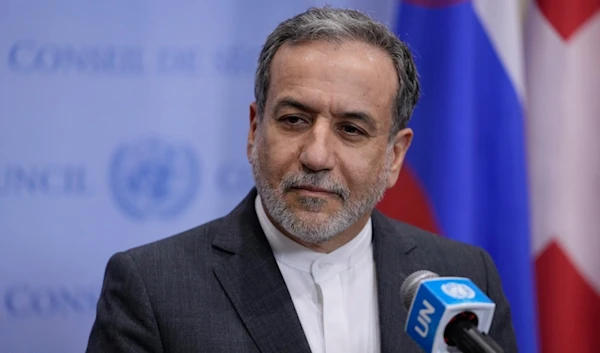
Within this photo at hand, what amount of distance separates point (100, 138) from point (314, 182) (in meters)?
1.08

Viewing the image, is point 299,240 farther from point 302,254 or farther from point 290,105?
point 290,105

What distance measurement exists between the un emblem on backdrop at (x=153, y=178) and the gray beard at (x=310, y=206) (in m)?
0.77

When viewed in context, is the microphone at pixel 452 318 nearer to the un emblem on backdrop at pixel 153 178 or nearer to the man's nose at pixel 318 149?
the man's nose at pixel 318 149

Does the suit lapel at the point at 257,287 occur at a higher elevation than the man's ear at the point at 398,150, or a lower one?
lower

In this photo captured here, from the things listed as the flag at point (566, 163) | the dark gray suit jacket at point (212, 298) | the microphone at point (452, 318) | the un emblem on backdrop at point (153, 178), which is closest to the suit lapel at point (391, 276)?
the dark gray suit jacket at point (212, 298)

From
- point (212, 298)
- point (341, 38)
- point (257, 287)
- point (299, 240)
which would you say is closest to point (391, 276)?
point (299, 240)

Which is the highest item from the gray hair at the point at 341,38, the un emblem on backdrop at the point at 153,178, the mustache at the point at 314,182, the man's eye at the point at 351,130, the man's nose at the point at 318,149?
the gray hair at the point at 341,38

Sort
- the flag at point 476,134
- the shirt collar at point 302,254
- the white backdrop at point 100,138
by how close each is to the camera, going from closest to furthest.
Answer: the shirt collar at point 302,254
the white backdrop at point 100,138
the flag at point 476,134

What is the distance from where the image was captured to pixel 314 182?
207 cm

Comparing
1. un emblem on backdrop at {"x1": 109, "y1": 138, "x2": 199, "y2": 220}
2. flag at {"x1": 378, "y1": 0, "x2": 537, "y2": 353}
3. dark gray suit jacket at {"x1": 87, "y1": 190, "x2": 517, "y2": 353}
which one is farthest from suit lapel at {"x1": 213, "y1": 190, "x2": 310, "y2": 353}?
flag at {"x1": 378, "y1": 0, "x2": 537, "y2": 353}

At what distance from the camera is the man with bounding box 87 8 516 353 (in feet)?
6.82

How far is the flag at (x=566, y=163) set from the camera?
3.06 m

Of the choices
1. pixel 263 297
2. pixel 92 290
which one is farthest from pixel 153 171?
pixel 263 297

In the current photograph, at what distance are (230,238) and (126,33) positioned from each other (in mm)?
998
